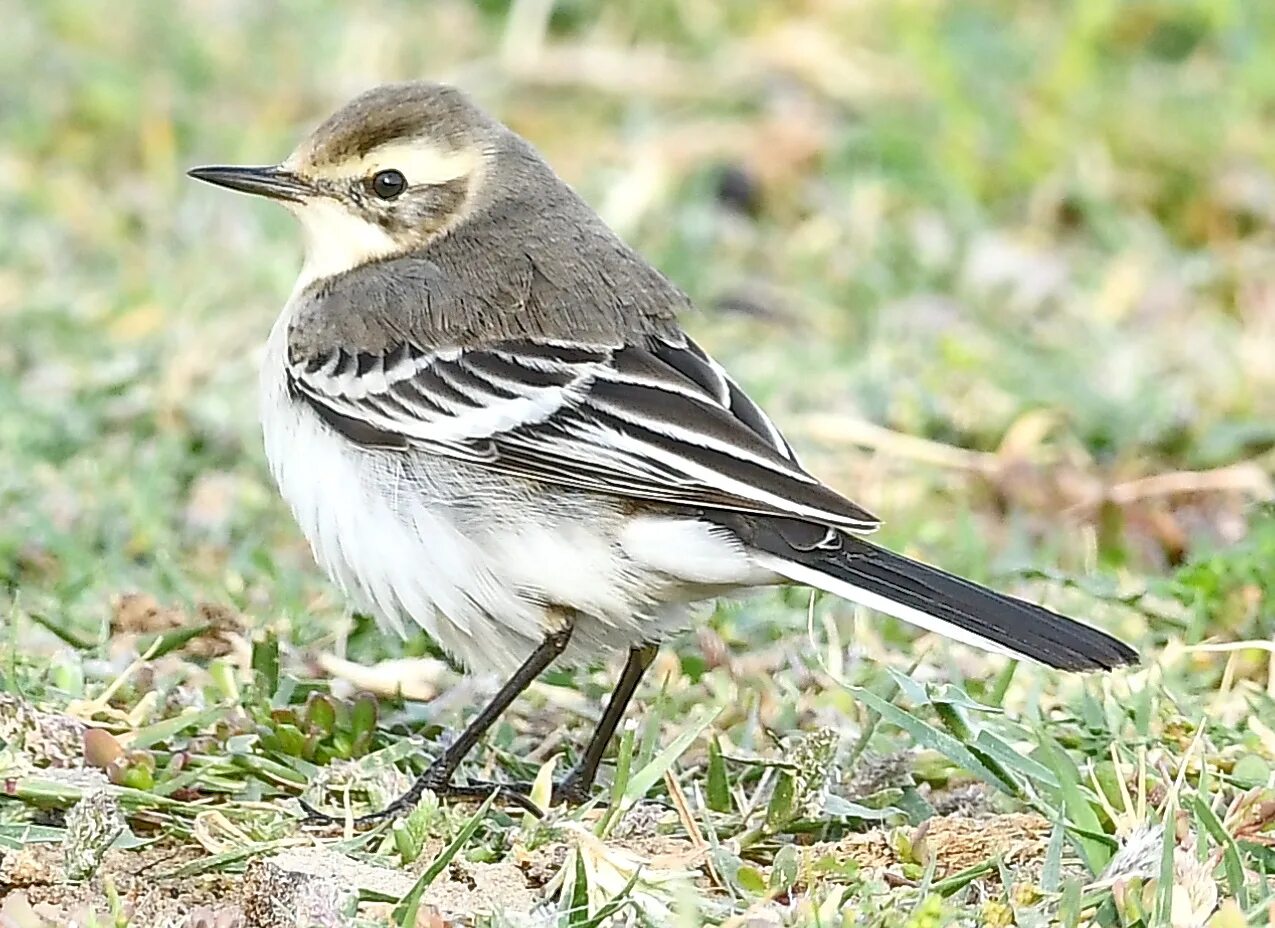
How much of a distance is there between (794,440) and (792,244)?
7.28 ft

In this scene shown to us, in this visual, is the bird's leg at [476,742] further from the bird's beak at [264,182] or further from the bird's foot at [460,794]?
the bird's beak at [264,182]

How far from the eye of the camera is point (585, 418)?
5.32m

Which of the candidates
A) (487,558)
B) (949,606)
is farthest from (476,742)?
(949,606)

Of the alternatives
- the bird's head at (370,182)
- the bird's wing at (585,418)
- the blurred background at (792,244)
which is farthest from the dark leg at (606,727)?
the bird's head at (370,182)

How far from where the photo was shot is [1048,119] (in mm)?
10586

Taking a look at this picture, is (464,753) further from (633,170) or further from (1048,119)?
(1048,119)

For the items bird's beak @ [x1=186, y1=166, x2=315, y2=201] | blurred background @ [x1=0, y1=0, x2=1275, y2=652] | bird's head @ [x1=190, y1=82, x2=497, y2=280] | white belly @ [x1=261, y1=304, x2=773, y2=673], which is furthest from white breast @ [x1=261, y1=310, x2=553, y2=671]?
blurred background @ [x1=0, y1=0, x2=1275, y2=652]

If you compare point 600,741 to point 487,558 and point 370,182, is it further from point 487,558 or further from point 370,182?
point 370,182

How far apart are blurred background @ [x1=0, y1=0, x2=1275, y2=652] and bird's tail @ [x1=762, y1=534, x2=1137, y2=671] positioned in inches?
74.9

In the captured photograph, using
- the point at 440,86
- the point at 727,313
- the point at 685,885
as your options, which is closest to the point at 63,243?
the point at 727,313

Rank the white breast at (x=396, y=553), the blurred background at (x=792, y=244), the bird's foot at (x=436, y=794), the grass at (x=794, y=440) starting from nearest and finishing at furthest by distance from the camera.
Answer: the grass at (x=794, y=440), the bird's foot at (x=436, y=794), the white breast at (x=396, y=553), the blurred background at (x=792, y=244)

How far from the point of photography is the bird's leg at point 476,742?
16.9ft

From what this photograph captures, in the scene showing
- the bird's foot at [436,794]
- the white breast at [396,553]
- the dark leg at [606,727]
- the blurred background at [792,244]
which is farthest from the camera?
the blurred background at [792,244]

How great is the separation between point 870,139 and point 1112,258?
1363 millimetres
